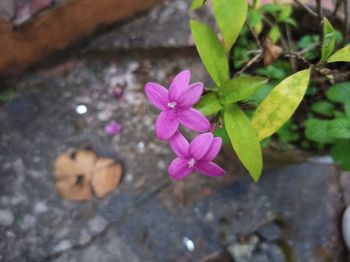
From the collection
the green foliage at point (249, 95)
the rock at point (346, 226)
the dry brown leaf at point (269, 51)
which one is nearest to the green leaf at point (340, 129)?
the green foliage at point (249, 95)

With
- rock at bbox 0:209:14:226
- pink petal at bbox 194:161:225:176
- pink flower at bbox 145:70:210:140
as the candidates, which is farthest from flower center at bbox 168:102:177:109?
rock at bbox 0:209:14:226

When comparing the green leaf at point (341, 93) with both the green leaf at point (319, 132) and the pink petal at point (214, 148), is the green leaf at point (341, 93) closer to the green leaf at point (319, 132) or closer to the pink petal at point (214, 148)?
the green leaf at point (319, 132)

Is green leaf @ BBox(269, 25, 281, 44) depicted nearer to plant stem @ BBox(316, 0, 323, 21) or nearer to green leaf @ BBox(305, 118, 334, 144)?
plant stem @ BBox(316, 0, 323, 21)

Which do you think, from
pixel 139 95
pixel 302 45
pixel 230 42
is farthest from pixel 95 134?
pixel 230 42

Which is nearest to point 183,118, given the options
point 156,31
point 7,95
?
point 156,31

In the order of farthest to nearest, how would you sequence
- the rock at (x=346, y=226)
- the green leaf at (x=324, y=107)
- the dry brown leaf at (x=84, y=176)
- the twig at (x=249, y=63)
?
1. the dry brown leaf at (x=84, y=176)
2. the rock at (x=346, y=226)
3. the green leaf at (x=324, y=107)
4. the twig at (x=249, y=63)

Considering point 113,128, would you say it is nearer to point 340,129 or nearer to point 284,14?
point 284,14
